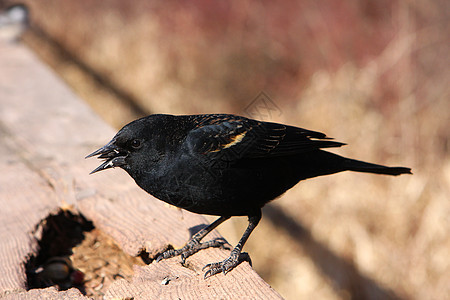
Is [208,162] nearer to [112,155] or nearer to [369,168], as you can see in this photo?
[112,155]

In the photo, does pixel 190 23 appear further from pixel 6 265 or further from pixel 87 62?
pixel 6 265

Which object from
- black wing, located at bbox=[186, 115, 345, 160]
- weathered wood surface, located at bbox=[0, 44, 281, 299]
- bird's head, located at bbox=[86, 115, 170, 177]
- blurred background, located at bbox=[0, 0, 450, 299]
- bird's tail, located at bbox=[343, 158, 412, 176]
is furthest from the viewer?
blurred background, located at bbox=[0, 0, 450, 299]

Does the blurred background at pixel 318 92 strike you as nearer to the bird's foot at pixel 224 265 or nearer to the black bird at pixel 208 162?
the black bird at pixel 208 162

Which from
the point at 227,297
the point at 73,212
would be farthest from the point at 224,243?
the point at 73,212

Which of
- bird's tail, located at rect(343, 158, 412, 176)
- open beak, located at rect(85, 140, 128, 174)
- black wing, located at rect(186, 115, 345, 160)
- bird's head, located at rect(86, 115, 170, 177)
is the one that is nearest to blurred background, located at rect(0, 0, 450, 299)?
black wing, located at rect(186, 115, 345, 160)

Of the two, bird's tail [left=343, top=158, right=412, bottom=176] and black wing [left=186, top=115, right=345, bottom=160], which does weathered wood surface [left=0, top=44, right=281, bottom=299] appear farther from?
bird's tail [left=343, top=158, right=412, bottom=176]

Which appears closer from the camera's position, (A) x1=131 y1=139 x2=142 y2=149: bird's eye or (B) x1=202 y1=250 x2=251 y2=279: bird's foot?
(B) x1=202 y1=250 x2=251 y2=279: bird's foot
